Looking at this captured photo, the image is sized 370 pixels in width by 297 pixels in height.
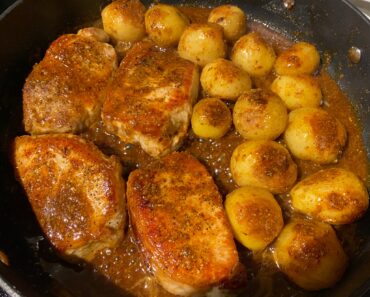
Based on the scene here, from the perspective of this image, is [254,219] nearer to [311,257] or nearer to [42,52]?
[311,257]

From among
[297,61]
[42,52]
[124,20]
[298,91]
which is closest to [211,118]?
[298,91]

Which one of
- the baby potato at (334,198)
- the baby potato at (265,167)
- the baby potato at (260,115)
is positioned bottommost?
the baby potato at (334,198)

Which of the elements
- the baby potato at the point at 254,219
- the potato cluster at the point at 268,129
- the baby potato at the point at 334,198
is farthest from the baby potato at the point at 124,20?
the baby potato at the point at 334,198

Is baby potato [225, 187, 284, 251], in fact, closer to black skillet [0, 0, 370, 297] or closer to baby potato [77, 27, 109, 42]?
black skillet [0, 0, 370, 297]

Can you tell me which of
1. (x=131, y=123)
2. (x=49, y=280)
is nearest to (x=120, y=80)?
(x=131, y=123)

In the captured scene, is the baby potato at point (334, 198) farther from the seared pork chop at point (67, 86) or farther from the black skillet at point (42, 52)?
the seared pork chop at point (67, 86)


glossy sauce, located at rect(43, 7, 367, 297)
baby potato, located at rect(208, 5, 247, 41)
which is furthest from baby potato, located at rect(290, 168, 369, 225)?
baby potato, located at rect(208, 5, 247, 41)
